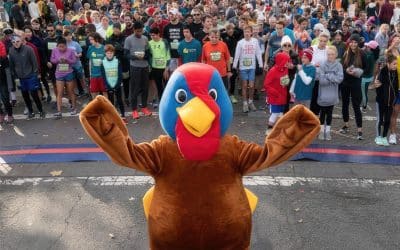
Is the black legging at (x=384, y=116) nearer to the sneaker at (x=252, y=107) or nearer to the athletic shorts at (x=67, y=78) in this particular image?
the sneaker at (x=252, y=107)

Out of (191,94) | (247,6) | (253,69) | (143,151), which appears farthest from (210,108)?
(247,6)

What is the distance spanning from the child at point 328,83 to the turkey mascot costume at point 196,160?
4.93 metres

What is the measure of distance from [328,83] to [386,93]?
957 millimetres

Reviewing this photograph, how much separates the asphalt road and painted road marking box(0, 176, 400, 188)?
1 cm

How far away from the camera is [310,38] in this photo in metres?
11.4

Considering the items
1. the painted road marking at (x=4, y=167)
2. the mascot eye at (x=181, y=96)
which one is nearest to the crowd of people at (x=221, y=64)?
the painted road marking at (x=4, y=167)

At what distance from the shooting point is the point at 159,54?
32.3ft

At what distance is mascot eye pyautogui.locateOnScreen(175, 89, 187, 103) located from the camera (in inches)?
131

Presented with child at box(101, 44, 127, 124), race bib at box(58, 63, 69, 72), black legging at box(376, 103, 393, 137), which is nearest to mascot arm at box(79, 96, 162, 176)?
black legging at box(376, 103, 393, 137)

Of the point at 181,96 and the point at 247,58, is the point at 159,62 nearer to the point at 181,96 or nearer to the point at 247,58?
the point at 247,58

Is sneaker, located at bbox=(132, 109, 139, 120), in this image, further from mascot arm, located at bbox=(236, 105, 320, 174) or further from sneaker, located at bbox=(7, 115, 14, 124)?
mascot arm, located at bbox=(236, 105, 320, 174)

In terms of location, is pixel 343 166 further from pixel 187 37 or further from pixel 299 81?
pixel 187 37

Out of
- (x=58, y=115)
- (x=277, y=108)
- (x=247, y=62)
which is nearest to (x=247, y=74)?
(x=247, y=62)

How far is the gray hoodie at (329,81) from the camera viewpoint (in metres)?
8.10
